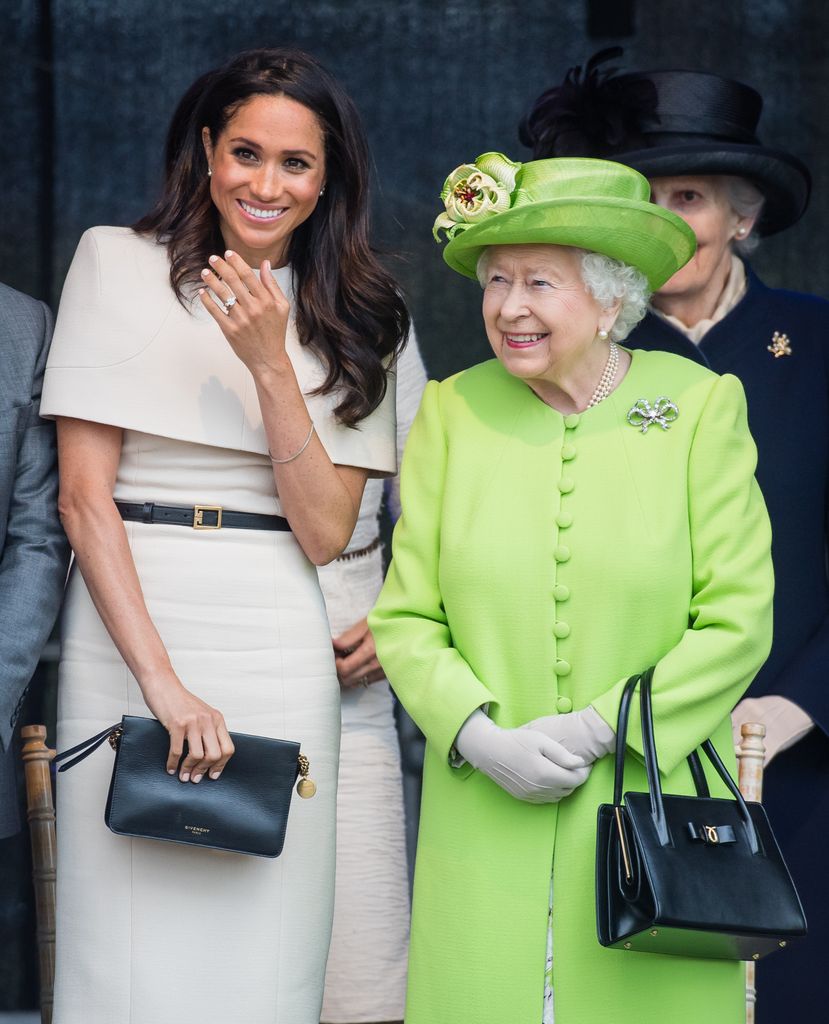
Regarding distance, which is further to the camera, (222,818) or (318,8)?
(318,8)

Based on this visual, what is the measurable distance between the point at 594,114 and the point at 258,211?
1.07 metres

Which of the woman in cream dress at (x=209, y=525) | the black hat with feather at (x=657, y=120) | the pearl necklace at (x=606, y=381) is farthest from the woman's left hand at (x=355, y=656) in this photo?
the black hat with feather at (x=657, y=120)

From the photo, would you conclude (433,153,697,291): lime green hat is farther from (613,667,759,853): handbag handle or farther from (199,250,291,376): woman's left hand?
(613,667,759,853): handbag handle

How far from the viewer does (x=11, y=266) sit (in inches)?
193

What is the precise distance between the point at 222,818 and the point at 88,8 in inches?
109

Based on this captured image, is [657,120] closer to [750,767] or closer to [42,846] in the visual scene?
[750,767]

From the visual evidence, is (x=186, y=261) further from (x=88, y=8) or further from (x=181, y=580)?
(x=88, y=8)

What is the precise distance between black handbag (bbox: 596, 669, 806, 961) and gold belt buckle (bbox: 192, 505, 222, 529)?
842mm

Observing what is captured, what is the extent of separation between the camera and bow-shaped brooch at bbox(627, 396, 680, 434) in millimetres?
3125

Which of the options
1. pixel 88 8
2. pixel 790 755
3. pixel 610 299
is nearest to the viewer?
pixel 610 299

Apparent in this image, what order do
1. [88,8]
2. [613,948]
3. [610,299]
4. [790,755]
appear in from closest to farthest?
[613,948], [610,299], [790,755], [88,8]

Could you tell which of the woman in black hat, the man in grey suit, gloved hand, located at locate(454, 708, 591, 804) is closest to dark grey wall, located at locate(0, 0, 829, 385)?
the woman in black hat

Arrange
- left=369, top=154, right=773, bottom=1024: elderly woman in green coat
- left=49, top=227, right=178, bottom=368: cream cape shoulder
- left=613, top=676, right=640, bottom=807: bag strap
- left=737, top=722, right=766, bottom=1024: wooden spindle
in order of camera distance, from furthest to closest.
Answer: left=737, top=722, right=766, bottom=1024: wooden spindle
left=49, top=227, right=178, bottom=368: cream cape shoulder
left=369, top=154, right=773, bottom=1024: elderly woman in green coat
left=613, top=676, right=640, bottom=807: bag strap

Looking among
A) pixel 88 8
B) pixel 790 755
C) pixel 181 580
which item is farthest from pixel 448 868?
pixel 88 8
